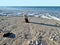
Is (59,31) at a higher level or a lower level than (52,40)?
lower

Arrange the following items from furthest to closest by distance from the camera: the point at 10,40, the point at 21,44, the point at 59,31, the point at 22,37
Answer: the point at 59,31
the point at 22,37
the point at 10,40
the point at 21,44

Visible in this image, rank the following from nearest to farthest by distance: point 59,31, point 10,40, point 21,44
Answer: point 21,44 < point 10,40 < point 59,31

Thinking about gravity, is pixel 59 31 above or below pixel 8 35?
below

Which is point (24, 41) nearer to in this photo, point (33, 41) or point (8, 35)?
point (33, 41)

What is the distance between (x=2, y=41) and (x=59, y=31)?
16.5 ft

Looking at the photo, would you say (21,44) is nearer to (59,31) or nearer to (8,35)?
(8,35)

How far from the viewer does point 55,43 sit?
9188mm

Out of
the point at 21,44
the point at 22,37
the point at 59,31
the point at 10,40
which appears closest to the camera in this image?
the point at 21,44

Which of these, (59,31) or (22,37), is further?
(59,31)

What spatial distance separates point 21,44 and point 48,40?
1.89m

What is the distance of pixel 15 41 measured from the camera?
946cm

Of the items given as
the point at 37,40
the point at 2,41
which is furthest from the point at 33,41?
the point at 2,41

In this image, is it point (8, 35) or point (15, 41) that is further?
point (8, 35)

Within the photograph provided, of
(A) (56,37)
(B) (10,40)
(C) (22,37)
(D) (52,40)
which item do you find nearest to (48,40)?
(D) (52,40)
